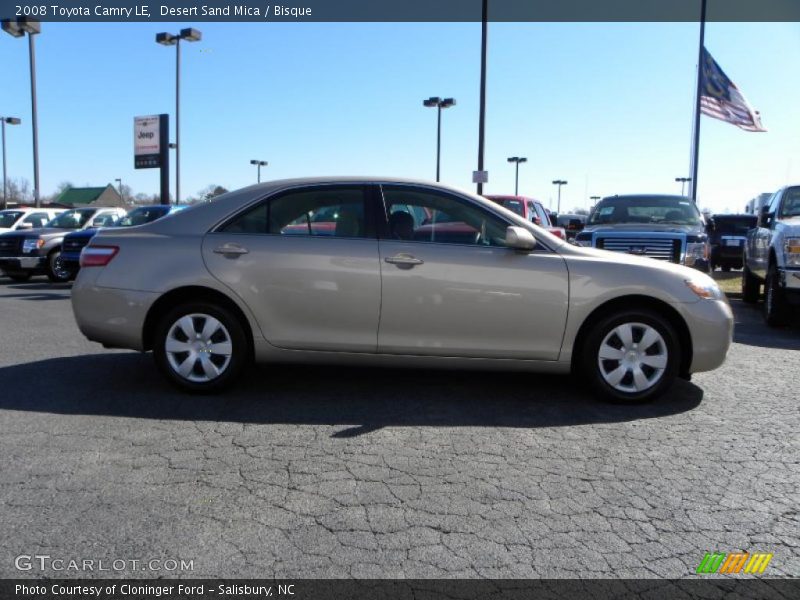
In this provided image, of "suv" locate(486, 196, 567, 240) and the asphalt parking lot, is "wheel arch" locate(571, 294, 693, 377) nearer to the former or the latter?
the asphalt parking lot

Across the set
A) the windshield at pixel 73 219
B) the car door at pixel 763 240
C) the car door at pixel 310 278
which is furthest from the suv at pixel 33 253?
the car door at pixel 763 240

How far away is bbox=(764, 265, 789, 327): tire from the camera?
30.3 ft

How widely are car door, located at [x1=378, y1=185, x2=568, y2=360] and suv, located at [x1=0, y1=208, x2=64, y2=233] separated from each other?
54.2 feet

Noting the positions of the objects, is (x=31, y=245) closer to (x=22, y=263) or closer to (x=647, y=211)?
(x=22, y=263)

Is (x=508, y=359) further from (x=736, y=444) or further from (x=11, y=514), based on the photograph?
(x=11, y=514)

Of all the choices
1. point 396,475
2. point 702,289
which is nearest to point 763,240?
point 702,289

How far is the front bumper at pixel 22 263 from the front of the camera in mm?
15602

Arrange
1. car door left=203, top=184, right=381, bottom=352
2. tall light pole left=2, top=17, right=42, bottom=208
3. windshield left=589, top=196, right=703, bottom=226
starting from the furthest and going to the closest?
tall light pole left=2, top=17, right=42, bottom=208 < windshield left=589, top=196, right=703, bottom=226 < car door left=203, top=184, right=381, bottom=352

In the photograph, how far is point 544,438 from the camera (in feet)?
14.4

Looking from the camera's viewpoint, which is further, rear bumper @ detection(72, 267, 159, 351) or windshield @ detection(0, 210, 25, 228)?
windshield @ detection(0, 210, 25, 228)

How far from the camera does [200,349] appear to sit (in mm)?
5223

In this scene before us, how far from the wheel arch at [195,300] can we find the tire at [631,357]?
2537 mm

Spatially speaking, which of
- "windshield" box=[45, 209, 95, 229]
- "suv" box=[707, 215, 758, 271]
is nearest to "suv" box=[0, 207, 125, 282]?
"windshield" box=[45, 209, 95, 229]

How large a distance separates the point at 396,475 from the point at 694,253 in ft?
26.0
